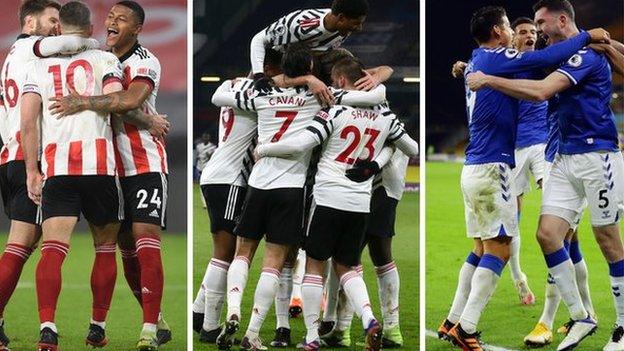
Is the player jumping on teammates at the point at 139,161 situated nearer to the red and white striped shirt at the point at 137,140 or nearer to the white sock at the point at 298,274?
the red and white striped shirt at the point at 137,140

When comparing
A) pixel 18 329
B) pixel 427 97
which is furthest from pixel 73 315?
pixel 427 97

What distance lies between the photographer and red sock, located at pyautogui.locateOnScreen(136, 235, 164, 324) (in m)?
6.29

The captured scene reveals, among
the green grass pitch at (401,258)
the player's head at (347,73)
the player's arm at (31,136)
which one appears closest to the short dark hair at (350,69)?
the player's head at (347,73)

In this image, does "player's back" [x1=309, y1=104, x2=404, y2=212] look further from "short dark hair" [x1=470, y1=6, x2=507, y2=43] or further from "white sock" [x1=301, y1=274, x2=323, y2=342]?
"short dark hair" [x1=470, y1=6, x2=507, y2=43]


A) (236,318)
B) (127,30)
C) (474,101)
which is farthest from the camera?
(127,30)

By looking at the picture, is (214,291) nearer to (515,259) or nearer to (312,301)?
(312,301)

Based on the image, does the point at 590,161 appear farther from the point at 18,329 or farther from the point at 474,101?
the point at 18,329

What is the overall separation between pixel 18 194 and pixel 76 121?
627 mm

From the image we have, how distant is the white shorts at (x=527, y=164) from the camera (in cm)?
714

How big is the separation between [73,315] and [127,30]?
216 cm

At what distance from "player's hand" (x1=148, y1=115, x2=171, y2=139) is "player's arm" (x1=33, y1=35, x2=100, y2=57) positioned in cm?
61

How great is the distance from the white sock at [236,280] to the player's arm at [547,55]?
5.87 feet

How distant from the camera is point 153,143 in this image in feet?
21.3

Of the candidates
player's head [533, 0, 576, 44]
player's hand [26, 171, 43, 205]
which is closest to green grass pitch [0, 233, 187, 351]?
→ player's hand [26, 171, 43, 205]
